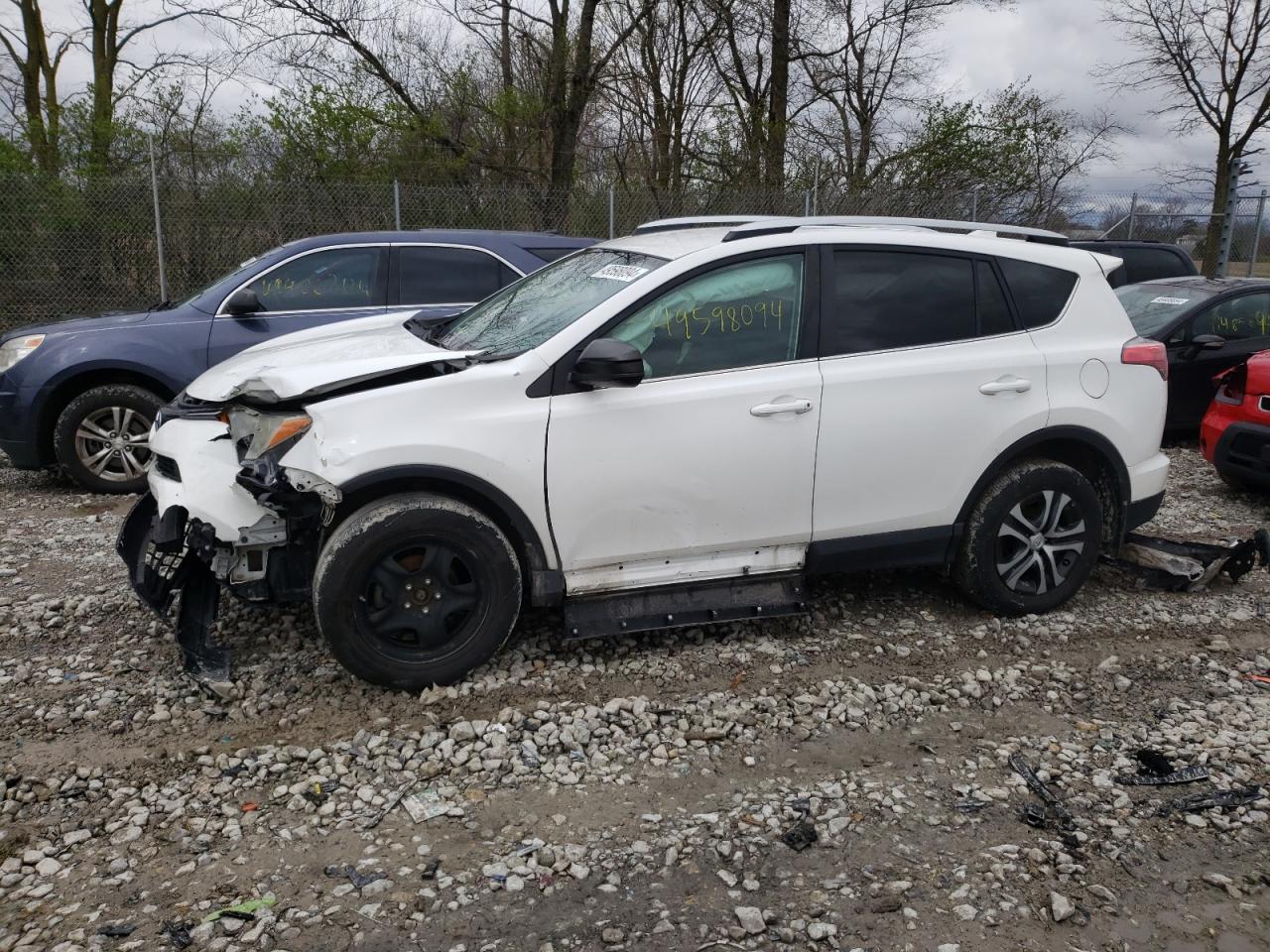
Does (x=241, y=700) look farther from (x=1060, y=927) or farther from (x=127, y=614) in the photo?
(x=1060, y=927)

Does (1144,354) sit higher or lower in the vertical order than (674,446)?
higher

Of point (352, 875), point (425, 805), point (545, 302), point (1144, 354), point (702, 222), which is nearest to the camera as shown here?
point (352, 875)

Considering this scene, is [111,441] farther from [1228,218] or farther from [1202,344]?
[1228,218]

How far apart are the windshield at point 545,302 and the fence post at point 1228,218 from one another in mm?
16531

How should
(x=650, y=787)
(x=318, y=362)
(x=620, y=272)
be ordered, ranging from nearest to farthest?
1. (x=650, y=787)
2. (x=318, y=362)
3. (x=620, y=272)

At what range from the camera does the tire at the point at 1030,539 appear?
4.43 meters

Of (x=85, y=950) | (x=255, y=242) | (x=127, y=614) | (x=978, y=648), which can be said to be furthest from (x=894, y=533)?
(x=255, y=242)

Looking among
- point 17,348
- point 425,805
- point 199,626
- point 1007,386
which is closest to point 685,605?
point 425,805

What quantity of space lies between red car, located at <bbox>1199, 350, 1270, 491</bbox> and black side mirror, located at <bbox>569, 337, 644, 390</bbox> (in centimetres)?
484

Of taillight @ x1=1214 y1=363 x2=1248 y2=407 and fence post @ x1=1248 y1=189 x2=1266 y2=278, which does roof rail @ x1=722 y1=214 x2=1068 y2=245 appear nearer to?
taillight @ x1=1214 y1=363 x2=1248 y2=407

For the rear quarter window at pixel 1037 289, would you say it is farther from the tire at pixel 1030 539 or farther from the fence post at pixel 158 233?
the fence post at pixel 158 233

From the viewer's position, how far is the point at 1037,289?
4.48 metres

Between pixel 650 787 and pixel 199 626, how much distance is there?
195 centimetres

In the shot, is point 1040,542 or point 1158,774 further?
point 1040,542
